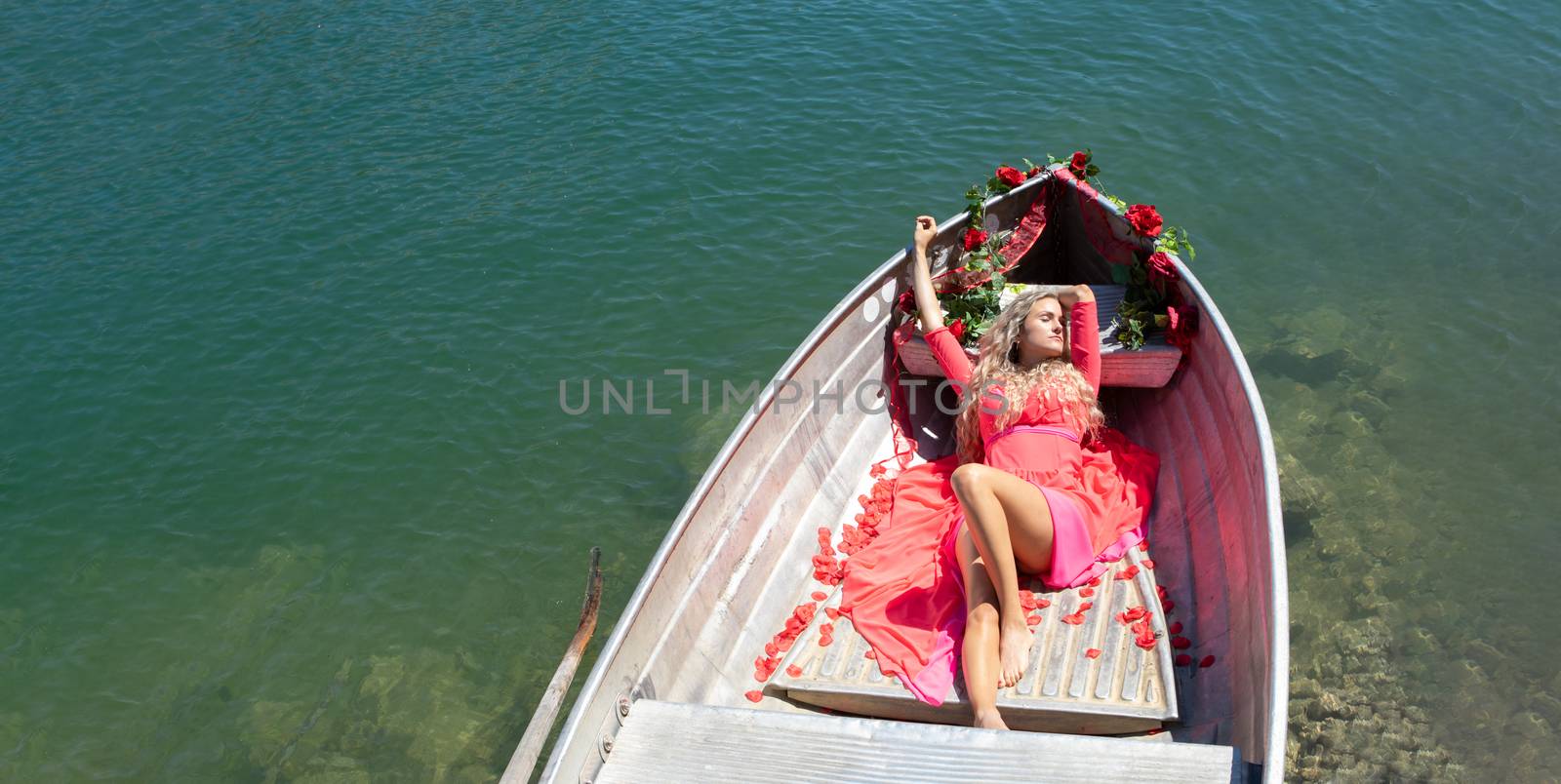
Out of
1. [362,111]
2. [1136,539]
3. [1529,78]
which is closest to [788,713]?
[1136,539]

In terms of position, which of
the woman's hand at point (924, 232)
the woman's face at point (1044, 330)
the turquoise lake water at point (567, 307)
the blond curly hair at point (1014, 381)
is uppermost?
the woman's hand at point (924, 232)

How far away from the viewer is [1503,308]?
33.3 ft

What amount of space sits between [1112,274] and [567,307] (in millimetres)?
5570

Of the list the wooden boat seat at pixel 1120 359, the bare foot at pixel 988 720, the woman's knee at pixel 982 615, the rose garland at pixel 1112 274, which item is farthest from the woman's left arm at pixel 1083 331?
the bare foot at pixel 988 720

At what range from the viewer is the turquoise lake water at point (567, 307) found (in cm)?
744

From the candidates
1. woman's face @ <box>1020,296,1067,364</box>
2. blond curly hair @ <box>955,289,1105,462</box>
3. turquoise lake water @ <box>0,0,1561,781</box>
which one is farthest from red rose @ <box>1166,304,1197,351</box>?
turquoise lake water @ <box>0,0,1561,781</box>

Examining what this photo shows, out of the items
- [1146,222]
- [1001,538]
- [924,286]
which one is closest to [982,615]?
[1001,538]

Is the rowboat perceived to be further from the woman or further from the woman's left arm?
the woman's left arm

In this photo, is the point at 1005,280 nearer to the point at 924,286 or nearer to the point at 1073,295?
the point at 924,286

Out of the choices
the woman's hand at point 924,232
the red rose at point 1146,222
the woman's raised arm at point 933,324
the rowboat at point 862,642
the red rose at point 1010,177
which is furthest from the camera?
the red rose at point 1010,177

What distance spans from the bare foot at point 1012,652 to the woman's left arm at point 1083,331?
1.76 m

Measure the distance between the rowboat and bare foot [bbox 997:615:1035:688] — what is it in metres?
0.10

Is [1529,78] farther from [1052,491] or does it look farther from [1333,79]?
[1052,491]

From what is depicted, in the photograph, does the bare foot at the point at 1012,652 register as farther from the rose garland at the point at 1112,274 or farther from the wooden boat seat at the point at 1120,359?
the rose garland at the point at 1112,274
